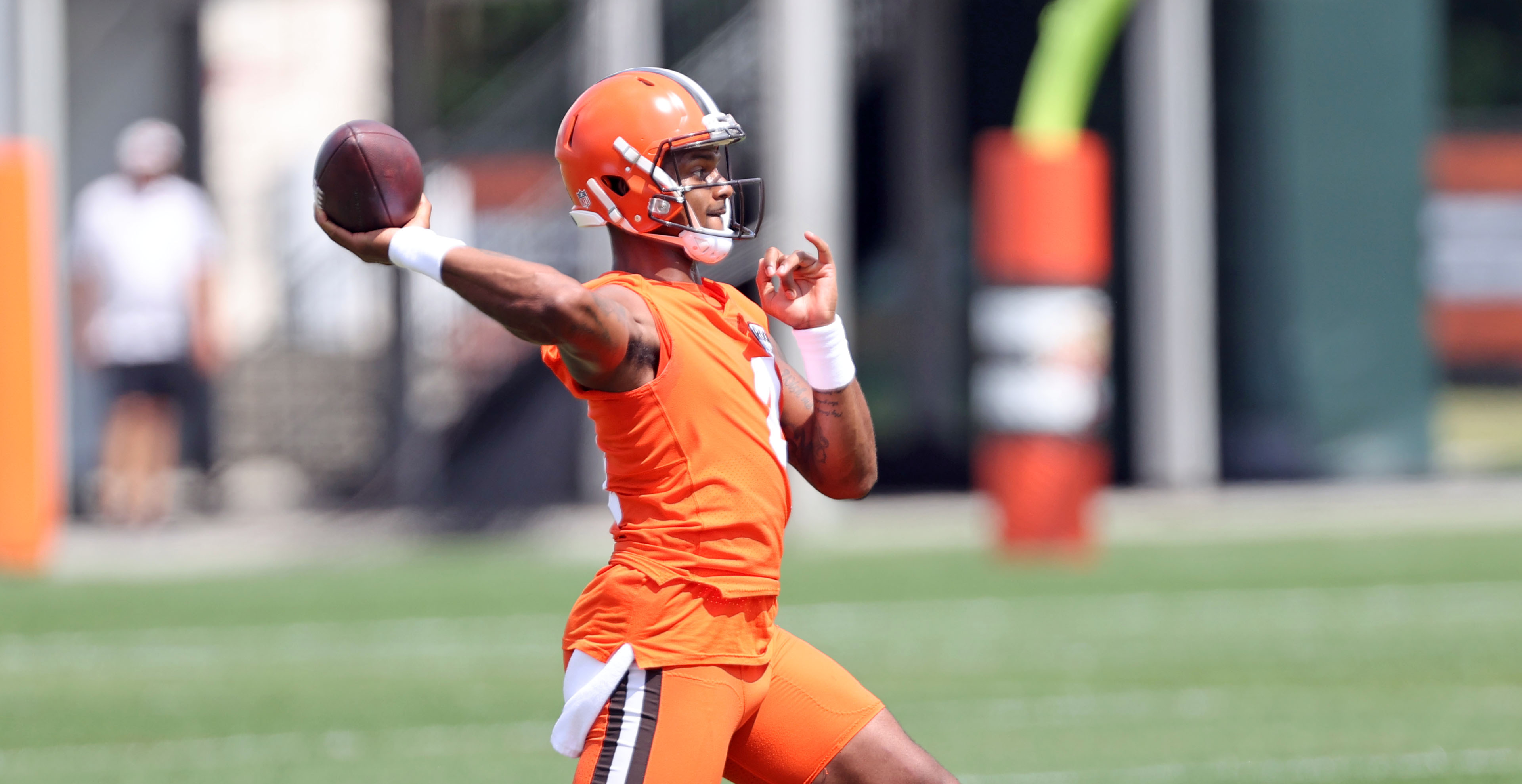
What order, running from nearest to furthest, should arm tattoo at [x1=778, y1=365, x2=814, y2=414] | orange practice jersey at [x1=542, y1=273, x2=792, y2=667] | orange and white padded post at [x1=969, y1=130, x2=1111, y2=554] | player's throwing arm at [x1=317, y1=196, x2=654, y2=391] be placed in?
player's throwing arm at [x1=317, y1=196, x2=654, y2=391], orange practice jersey at [x1=542, y1=273, x2=792, y2=667], arm tattoo at [x1=778, y1=365, x2=814, y2=414], orange and white padded post at [x1=969, y1=130, x2=1111, y2=554]

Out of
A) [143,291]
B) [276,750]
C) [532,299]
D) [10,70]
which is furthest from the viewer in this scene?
[143,291]

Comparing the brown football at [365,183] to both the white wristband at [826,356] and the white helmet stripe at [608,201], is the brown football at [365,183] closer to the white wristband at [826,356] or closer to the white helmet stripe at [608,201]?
the white helmet stripe at [608,201]

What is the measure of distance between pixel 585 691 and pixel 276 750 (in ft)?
11.3

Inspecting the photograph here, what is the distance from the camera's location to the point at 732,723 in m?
3.69

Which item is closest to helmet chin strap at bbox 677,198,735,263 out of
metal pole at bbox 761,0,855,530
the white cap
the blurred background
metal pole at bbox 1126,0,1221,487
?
the blurred background

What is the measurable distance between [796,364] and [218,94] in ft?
20.0

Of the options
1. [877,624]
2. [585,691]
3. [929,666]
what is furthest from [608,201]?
[877,624]

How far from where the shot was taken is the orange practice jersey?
368 cm

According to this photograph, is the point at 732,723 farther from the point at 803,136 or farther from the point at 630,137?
the point at 803,136

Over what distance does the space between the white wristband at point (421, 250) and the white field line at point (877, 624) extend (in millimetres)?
5451

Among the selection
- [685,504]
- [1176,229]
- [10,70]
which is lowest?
[685,504]

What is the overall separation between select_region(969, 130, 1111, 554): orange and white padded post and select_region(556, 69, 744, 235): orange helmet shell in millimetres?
7981

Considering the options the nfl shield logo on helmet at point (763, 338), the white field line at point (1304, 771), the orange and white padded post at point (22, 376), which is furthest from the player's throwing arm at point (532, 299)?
the orange and white padded post at point (22, 376)

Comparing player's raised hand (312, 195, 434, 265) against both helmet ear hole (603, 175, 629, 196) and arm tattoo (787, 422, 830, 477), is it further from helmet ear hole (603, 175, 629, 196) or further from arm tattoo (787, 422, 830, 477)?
arm tattoo (787, 422, 830, 477)
